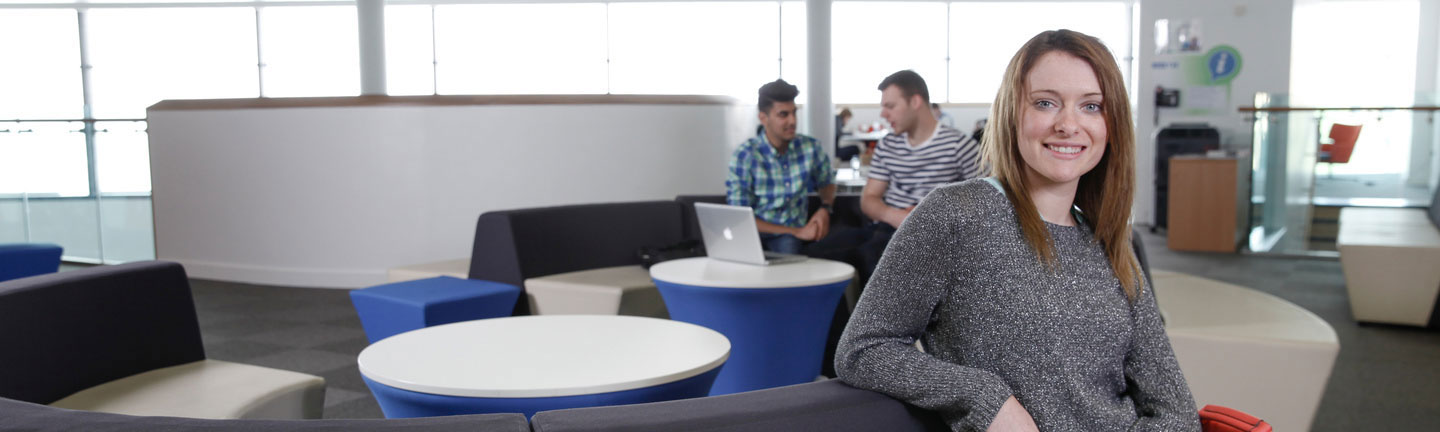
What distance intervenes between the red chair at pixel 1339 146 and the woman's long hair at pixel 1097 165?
7213 mm

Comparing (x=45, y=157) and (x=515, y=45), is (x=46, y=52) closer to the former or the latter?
(x=515, y=45)

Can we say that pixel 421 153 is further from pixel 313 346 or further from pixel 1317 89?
pixel 1317 89

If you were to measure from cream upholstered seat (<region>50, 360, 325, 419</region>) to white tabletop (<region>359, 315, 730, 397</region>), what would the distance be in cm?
42

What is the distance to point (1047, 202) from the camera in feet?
4.52

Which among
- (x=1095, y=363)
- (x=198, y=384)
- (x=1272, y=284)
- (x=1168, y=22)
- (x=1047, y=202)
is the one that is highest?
(x=1168, y=22)

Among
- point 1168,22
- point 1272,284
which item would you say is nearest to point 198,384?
point 1272,284

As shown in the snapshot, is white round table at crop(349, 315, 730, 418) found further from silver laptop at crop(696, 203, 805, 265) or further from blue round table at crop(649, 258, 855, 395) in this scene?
silver laptop at crop(696, 203, 805, 265)

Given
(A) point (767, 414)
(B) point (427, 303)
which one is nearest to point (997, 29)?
(B) point (427, 303)

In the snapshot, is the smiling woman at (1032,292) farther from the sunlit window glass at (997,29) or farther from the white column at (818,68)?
the sunlit window glass at (997,29)

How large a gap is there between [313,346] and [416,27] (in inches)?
397

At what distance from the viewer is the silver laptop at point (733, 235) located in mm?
3449

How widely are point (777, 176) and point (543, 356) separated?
244cm

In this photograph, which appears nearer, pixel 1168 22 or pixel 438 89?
pixel 1168 22

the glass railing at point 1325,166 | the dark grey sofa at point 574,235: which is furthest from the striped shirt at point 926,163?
the glass railing at point 1325,166
